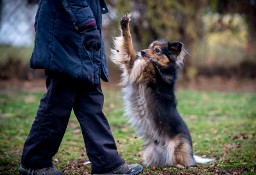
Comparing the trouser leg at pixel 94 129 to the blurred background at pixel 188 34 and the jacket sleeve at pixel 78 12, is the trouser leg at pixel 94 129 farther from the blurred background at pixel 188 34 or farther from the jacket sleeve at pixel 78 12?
the blurred background at pixel 188 34

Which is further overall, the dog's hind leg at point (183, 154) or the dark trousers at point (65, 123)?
the dog's hind leg at point (183, 154)

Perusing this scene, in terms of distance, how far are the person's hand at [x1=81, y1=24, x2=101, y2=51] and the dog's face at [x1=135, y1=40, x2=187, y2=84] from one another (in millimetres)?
1584

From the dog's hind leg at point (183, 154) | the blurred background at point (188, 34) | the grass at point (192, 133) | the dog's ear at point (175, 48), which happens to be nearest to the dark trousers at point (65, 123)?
the grass at point (192, 133)

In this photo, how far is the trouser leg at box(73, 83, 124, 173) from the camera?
4.14 meters

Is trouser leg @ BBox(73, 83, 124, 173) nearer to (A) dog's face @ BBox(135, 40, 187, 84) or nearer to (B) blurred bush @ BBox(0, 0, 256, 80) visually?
(A) dog's face @ BBox(135, 40, 187, 84)

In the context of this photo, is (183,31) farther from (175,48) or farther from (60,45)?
(60,45)

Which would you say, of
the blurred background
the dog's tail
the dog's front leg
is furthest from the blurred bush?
the dog's tail

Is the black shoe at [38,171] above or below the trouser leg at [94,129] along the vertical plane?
below

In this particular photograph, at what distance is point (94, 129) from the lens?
13.7 ft

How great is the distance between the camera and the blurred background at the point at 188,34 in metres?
12.7

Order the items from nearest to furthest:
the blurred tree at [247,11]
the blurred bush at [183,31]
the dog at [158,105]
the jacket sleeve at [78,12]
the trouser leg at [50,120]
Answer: the jacket sleeve at [78,12] < the trouser leg at [50,120] < the dog at [158,105] < the blurred bush at [183,31] < the blurred tree at [247,11]

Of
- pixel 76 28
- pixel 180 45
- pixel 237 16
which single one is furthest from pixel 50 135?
pixel 237 16

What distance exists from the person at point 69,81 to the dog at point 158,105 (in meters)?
0.86

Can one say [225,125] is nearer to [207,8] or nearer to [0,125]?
[0,125]
